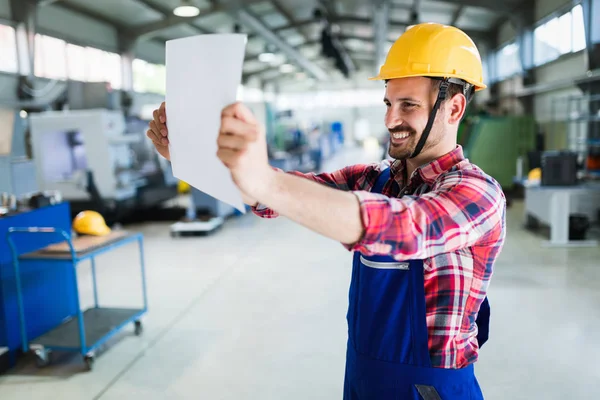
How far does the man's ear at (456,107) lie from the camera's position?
1.17 meters

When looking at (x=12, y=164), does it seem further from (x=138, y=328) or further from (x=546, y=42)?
(x=546, y=42)

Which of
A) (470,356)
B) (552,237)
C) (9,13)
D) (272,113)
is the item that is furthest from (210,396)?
(272,113)

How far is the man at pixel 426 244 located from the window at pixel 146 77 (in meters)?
13.8

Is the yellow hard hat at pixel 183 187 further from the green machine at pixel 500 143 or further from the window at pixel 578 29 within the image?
the window at pixel 578 29

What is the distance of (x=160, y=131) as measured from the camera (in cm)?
103

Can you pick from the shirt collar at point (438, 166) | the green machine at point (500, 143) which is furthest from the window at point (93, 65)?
the shirt collar at point (438, 166)

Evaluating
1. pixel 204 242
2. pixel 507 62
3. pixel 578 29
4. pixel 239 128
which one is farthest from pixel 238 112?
pixel 507 62

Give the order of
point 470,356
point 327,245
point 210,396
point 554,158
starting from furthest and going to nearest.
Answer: point 327,245
point 554,158
point 210,396
point 470,356

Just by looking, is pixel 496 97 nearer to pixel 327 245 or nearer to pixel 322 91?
pixel 327 245

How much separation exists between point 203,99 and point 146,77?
595 inches

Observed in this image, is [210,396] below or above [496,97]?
below

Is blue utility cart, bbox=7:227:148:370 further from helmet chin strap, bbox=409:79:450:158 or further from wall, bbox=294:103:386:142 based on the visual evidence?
wall, bbox=294:103:386:142

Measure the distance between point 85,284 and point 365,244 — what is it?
514cm

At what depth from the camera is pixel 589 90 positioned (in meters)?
7.60
